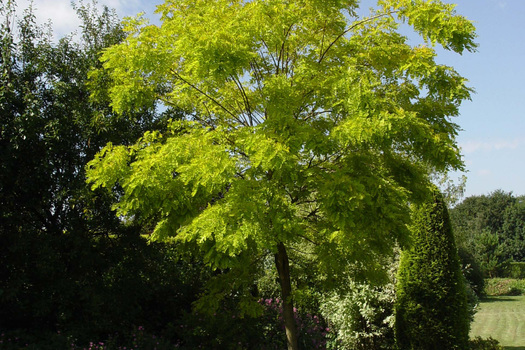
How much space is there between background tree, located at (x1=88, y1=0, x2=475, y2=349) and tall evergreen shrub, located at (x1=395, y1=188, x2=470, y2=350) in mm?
2025

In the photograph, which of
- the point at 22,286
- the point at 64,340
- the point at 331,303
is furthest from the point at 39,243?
the point at 331,303

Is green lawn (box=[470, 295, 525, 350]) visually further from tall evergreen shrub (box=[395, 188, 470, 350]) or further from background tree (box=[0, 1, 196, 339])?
background tree (box=[0, 1, 196, 339])

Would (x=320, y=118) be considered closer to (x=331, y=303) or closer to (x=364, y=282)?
(x=364, y=282)

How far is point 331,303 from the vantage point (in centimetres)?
1116

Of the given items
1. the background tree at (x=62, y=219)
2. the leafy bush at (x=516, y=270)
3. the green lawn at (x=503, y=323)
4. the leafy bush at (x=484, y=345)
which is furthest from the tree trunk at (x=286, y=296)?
the leafy bush at (x=516, y=270)

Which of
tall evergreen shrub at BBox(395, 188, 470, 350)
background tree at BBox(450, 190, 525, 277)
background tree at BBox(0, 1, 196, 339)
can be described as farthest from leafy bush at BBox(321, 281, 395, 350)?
background tree at BBox(450, 190, 525, 277)

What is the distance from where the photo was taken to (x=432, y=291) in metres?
9.09

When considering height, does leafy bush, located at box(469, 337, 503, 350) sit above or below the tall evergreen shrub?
below

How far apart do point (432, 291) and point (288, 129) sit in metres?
5.32

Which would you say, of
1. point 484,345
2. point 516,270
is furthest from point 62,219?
point 516,270

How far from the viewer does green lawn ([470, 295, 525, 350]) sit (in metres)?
13.7

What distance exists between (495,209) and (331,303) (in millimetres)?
42573

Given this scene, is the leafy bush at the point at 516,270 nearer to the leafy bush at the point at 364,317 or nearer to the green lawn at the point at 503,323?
the green lawn at the point at 503,323

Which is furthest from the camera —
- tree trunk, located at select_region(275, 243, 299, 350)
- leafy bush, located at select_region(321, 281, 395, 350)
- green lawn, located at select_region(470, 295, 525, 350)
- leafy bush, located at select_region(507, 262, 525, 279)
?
leafy bush, located at select_region(507, 262, 525, 279)
